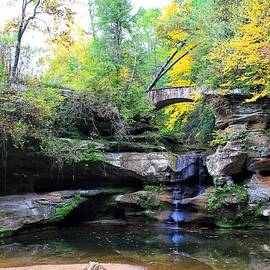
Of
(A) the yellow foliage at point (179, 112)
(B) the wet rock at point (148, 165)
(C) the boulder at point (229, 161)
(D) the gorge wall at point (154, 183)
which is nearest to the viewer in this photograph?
(D) the gorge wall at point (154, 183)

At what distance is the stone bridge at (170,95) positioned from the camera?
23.6 m

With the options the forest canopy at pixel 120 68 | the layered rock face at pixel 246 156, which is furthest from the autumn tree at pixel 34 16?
the layered rock face at pixel 246 156

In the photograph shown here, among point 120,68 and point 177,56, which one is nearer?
point 120,68

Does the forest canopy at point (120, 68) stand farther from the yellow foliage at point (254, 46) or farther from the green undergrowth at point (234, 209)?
the green undergrowth at point (234, 209)

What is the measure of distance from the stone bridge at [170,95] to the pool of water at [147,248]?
37.0 ft

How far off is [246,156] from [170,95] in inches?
410

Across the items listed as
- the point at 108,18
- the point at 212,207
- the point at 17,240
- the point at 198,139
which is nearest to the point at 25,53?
the point at 108,18

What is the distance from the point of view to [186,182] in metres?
16.2

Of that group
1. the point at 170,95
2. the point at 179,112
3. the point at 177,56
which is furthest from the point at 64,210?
the point at 177,56

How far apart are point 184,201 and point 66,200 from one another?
4650 millimetres

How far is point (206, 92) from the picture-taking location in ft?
55.2

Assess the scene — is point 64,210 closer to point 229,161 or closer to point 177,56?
point 229,161

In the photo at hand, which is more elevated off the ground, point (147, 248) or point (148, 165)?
point (148, 165)

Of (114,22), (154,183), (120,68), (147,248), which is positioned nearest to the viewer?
(147,248)
